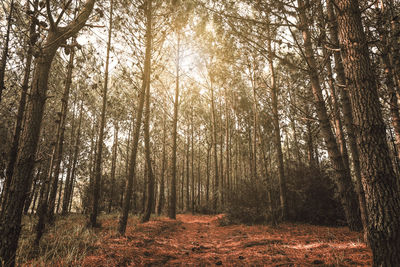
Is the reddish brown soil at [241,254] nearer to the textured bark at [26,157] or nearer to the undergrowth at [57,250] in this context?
the undergrowth at [57,250]

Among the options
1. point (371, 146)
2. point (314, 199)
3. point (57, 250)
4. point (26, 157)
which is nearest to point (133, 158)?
point (57, 250)

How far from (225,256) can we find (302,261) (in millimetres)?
1600

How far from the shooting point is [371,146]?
9.50 ft

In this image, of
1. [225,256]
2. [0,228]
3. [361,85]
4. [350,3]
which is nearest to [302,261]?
[225,256]

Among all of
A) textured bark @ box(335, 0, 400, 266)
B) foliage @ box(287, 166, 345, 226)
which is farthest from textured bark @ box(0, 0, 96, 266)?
foliage @ box(287, 166, 345, 226)

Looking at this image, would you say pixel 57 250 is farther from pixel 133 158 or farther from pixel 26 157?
pixel 133 158

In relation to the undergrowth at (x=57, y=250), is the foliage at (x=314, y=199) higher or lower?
higher

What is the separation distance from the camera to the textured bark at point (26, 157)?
2990 millimetres

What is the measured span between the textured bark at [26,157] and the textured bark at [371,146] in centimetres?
478

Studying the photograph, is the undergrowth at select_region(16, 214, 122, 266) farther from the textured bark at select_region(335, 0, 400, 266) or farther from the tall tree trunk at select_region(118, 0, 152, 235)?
the textured bark at select_region(335, 0, 400, 266)

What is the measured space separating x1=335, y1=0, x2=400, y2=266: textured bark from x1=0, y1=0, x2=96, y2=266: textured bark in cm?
478

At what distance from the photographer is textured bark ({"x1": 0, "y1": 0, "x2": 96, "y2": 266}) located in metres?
2.99

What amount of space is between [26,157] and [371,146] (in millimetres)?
5271

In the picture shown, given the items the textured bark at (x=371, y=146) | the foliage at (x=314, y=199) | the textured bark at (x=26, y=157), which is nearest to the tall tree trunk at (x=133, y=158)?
the textured bark at (x=26, y=157)
